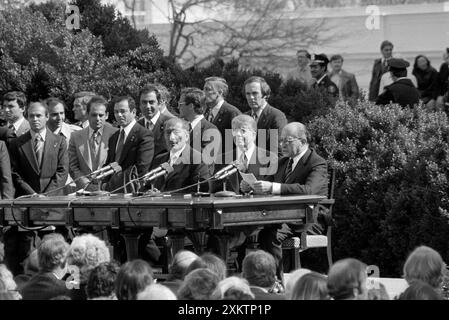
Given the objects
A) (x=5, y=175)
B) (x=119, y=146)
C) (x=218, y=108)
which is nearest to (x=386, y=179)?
(x=218, y=108)

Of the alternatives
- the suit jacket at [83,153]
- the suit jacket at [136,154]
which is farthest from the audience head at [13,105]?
the suit jacket at [136,154]

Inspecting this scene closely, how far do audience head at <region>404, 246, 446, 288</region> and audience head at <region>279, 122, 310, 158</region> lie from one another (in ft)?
15.7

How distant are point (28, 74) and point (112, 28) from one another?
74.5 inches

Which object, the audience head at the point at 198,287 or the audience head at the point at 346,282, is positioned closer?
the audience head at the point at 346,282

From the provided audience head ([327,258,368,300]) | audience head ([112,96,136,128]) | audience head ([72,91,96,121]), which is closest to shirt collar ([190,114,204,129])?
audience head ([112,96,136,128])

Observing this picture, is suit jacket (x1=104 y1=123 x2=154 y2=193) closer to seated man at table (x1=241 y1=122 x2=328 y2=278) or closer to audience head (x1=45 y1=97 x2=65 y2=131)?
seated man at table (x1=241 y1=122 x2=328 y2=278)

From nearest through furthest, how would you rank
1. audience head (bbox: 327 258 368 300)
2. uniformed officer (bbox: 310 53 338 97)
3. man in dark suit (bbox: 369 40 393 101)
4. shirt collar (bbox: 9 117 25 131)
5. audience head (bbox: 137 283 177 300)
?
audience head (bbox: 327 258 368 300), audience head (bbox: 137 283 177 300), shirt collar (bbox: 9 117 25 131), uniformed officer (bbox: 310 53 338 97), man in dark suit (bbox: 369 40 393 101)

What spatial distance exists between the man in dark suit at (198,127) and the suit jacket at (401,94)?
397 cm

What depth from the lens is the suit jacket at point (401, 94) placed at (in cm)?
1833

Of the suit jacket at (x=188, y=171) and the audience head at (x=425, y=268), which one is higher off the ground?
the suit jacket at (x=188, y=171)

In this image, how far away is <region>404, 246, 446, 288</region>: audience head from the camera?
908 cm

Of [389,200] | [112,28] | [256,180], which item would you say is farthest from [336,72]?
[256,180]

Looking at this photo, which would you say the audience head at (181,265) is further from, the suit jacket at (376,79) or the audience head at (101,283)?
the suit jacket at (376,79)
